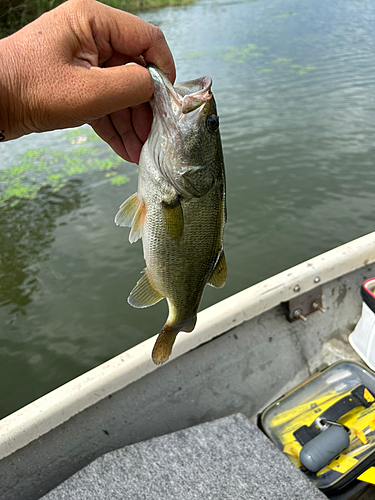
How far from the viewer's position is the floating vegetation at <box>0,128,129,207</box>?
298 inches

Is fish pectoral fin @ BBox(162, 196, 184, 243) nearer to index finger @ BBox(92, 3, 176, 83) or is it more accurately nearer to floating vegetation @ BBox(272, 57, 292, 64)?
index finger @ BBox(92, 3, 176, 83)

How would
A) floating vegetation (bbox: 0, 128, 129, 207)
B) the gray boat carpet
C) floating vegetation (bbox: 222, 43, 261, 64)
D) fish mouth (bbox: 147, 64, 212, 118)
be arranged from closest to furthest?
fish mouth (bbox: 147, 64, 212, 118), the gray boat carpet, floating vegetation (bbox: 0, 128, 129, 207), floating vegetation (bbox: 222, 43, 261, 64)

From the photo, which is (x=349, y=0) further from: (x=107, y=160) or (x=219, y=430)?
(x=219, y=430)

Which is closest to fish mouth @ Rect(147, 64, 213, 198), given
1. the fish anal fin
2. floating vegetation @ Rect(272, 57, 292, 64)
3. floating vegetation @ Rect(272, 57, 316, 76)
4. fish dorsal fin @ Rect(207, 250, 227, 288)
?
fish dorsal fin @ Rect(207, 250, 227, 288)

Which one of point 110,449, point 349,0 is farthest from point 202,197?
point 349,0

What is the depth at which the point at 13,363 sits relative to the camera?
14.8ft

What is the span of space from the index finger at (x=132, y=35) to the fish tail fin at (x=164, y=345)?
3.26 feet

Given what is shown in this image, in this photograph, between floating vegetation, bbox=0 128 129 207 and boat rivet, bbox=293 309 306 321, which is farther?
floating vegetation, bbox=0 128 129 207

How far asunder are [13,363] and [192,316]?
3.52m

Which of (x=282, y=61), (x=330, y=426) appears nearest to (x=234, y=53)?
(x=282, y=61)

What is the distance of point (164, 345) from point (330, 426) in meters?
1.48

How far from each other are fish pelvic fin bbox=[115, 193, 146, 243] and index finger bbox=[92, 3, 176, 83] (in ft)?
1.63

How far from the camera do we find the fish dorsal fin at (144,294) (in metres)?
1.65

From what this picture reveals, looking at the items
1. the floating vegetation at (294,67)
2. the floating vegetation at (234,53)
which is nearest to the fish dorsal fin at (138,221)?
the floating vegetation at (294,67)
